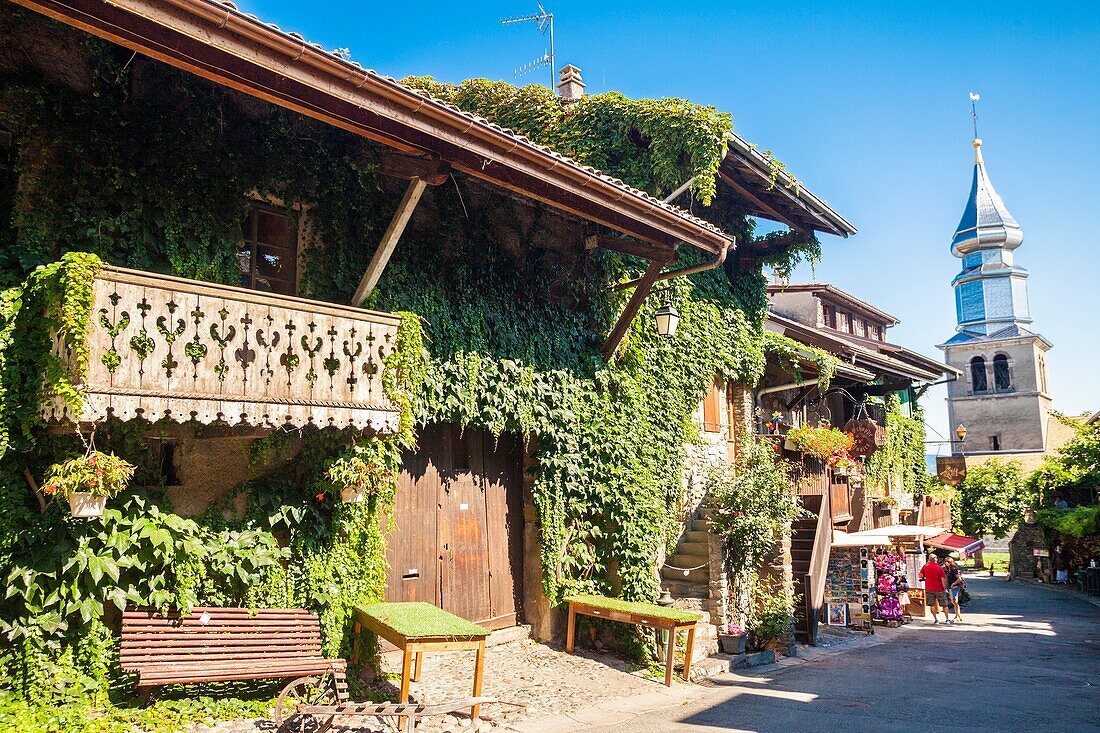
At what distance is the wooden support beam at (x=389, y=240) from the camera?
27.8 ft

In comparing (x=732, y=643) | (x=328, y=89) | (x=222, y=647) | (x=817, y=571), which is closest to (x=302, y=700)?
(x=222, y=647)

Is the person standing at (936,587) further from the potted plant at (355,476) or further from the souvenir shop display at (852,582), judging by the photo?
the potted plant at (355,476)

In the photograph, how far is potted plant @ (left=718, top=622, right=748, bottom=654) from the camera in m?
12.1

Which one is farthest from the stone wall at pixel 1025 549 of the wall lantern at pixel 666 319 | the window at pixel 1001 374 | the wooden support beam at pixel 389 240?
the wooden support beam at pixel 389 240

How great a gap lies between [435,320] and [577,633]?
4671 mm

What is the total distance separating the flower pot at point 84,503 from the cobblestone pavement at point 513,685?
2010 millimetres

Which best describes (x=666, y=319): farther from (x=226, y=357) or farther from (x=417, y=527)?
(x=226, y=357)

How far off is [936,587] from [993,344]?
36.4m

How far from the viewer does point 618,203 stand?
33.6 feet

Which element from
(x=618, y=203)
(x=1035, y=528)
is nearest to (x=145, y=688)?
(x=618, y=203)

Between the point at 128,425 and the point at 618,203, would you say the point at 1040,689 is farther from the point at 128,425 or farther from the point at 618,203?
the point at 128,425

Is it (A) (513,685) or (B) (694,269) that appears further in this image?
(B) (694,269)

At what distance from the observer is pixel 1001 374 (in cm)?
5122

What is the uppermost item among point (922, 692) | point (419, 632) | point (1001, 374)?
point (1001, 374)
